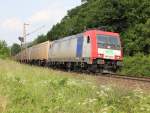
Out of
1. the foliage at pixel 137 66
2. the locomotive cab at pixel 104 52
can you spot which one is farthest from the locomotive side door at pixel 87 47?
the foliage at pixel 137 66

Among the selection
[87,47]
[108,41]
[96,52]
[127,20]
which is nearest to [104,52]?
[96,52]

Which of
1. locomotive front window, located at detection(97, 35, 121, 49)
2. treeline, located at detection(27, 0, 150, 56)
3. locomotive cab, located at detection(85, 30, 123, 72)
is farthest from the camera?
treeline, located at detection(27, 0, 150, 56)

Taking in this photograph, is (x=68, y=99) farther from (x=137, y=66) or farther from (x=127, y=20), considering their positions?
(x=127, y=20)

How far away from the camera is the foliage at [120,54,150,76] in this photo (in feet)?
119

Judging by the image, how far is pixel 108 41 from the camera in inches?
1225

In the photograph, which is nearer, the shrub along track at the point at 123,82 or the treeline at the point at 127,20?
the shrub along track at the point at 123,82

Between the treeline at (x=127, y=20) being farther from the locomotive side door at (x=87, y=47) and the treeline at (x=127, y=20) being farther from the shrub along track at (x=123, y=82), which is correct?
the shrub along track at (x=123, y=82)

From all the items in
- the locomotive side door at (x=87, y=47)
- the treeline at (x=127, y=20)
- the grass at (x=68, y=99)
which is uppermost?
the treeline at (x=127, y=20)

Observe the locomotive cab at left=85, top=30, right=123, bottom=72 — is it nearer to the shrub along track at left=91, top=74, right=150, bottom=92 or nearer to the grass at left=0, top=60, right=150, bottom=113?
the shrub along track at left=91, top=74, right=150, bottom=92

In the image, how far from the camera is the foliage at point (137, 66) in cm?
3622

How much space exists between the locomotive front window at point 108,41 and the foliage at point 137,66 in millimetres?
4845

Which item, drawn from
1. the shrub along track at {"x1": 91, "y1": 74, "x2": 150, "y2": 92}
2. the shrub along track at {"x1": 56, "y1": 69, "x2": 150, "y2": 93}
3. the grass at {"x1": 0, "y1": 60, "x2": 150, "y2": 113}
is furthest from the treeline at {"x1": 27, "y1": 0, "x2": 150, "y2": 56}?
the grass at {"x1": 0, "y1": 60, "x2": 150, "y2": 113}

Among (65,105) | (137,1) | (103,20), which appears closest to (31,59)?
(103,20)

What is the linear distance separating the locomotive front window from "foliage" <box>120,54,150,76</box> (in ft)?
15.9
